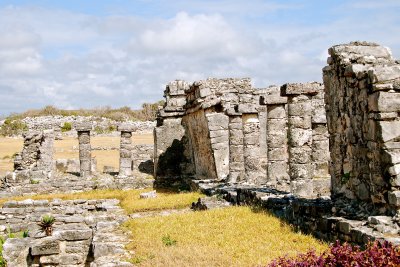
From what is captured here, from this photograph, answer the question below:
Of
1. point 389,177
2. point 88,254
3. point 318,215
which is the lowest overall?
point 88,254

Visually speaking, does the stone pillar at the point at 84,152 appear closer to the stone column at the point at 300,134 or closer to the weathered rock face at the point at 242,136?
the weathered rock face at the point at 242,136

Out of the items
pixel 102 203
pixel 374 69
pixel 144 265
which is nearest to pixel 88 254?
pixel 144 265

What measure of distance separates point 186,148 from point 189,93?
281cm

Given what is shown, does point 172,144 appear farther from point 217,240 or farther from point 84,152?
point 217,240

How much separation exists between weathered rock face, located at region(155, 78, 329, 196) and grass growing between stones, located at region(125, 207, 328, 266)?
4.39 m

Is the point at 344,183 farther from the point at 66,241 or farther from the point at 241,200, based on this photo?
the point at 66,241

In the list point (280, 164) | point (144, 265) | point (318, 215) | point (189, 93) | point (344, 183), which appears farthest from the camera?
point (189, 93)

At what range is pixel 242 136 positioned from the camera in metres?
19.9

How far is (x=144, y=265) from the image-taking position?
817 cm

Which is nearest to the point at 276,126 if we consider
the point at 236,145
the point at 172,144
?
the point at 236,145

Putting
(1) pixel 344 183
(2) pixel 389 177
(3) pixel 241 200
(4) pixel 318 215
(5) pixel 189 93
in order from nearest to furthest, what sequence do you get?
(2) pixel 389 177 < (4) pixel 318 215 < (1) pixel 344 183 < (3) pixel 241 200 < (5) pixel 189 93

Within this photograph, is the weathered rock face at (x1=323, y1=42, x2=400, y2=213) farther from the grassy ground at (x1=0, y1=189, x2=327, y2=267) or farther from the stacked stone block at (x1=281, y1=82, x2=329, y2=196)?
the stacked stone block at (x1=281, y1=82, x2=329, y2=196)

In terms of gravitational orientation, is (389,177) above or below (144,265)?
above

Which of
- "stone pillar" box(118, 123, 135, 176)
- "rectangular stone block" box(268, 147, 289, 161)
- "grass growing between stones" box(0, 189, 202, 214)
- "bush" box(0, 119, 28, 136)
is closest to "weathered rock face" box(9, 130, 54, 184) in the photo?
"grass growing between stones" box(0, 189, 202, 214)
